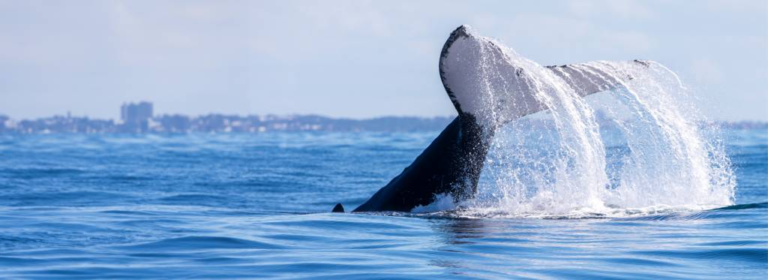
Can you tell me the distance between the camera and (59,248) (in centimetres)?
849

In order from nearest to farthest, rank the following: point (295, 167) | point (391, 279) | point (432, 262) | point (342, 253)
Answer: point (391, 279) → point (432, 262) → point (342, 253) → point (295, 167)

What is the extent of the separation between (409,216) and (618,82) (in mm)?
2486

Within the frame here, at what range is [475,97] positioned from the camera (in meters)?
9.59

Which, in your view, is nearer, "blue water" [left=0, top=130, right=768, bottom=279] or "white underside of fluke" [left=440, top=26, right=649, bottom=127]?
"blue water" [left=0, top=130, right=768, bottom=279]

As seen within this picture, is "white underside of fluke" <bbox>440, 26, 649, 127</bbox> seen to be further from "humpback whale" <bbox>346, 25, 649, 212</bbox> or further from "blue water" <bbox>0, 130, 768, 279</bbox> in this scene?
"blue water" <bbox>0, 130, 768, 279</bbox>

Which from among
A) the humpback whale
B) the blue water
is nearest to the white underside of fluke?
the humpback whale

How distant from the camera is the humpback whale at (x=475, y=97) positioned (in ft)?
30.3

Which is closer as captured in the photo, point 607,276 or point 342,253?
point 607,276

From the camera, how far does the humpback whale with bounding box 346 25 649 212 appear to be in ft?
30.3

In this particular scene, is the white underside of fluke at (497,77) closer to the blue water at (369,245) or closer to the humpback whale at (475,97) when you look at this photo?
the humpback whale at (475,97)

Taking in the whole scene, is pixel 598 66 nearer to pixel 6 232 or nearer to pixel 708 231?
pixel 708 231

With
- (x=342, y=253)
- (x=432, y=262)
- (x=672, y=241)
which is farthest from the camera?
(x=672, y=241)

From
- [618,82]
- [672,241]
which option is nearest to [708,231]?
[672,241]

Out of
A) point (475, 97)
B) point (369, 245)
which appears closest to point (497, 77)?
point (475, 97)
